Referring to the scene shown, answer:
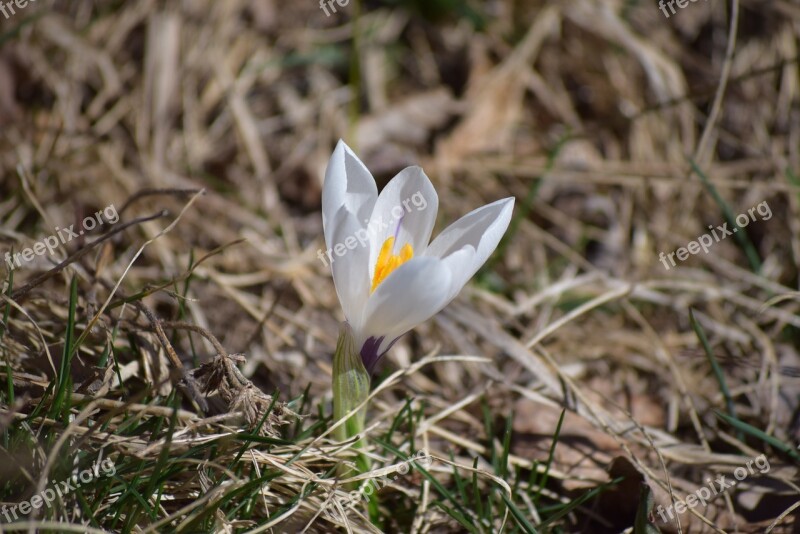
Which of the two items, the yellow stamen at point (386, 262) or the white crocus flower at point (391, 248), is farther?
the yellow stamen at point (386, 262)

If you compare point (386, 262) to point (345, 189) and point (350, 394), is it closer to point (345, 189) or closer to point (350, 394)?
point (345, 189)

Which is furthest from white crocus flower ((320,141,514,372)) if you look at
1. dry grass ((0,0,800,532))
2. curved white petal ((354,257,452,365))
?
dry grass ((0,0,800,532))

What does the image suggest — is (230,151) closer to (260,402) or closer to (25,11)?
(25,11)

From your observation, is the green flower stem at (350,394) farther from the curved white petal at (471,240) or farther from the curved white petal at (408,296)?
the curved white petal at (471,240)

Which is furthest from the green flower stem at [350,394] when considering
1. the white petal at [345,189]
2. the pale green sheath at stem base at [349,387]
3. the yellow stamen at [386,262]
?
the white petal at [345,189]

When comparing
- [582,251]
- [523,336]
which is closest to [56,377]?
[523,336]

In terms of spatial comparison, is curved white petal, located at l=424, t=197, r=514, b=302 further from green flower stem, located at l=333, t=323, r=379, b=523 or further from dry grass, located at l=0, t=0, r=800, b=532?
dry grass, located at l=0, t=0, r=800, b=532

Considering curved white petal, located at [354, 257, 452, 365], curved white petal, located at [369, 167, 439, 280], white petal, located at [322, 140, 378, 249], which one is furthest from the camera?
curved white petal, located at [369, 167, 439, 280]
